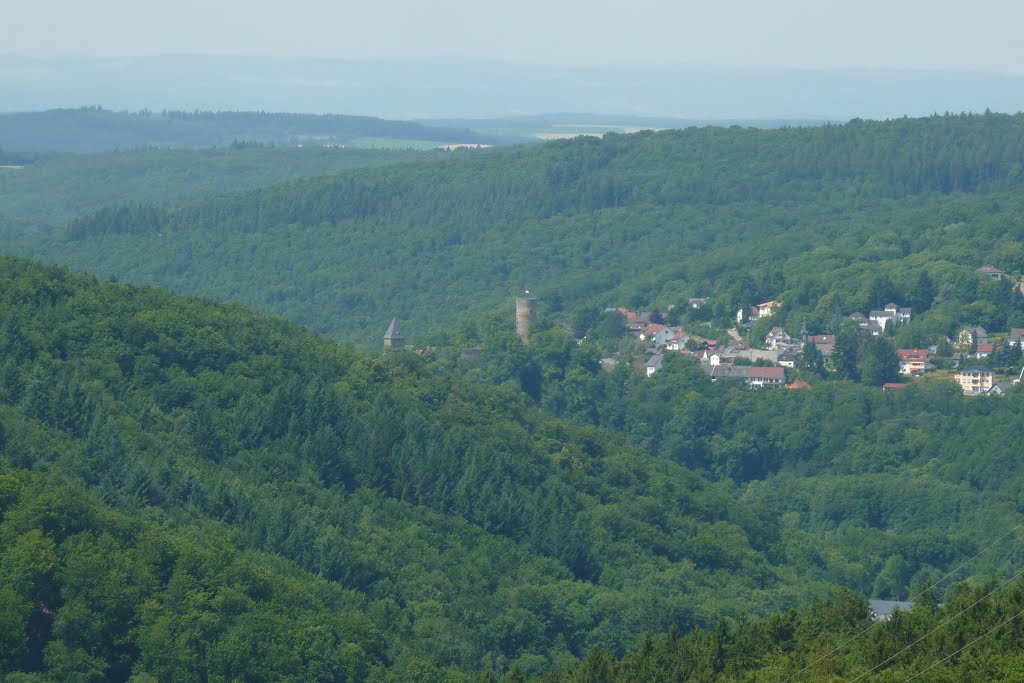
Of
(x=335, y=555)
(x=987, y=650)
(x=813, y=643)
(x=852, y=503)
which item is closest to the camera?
(x=987, y=650)

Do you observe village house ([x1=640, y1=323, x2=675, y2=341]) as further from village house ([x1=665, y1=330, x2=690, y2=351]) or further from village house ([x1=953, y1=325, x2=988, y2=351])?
village house ([x1=953, y1=325, x2=988, y2=351])

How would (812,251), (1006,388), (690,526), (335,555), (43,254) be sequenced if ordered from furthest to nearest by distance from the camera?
1. (43,254)
2. (812,251)
3. (1006,388)
4. (690,526)
5. (335,555)

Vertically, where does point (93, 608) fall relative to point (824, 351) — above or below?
above

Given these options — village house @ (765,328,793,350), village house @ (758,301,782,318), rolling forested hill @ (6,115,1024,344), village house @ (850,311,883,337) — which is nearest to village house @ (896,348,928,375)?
village house @ (850,311,883,337)

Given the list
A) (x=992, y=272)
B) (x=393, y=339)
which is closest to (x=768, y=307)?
(x=992, y=272)

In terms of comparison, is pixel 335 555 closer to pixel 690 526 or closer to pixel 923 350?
pixel 690 526

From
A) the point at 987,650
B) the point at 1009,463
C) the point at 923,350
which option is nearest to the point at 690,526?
the point at 1009,463
